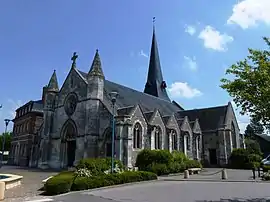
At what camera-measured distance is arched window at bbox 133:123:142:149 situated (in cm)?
2931

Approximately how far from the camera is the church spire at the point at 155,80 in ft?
164

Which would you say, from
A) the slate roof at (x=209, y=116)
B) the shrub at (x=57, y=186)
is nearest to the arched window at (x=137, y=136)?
the shrub at (x=57, y=186)

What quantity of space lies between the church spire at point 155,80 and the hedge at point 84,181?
31043mm

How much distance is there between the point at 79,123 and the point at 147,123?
808 centimetres

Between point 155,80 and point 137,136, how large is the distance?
71.9 feet

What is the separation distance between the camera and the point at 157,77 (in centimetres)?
5028

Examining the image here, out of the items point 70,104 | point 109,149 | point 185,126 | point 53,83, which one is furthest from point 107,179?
point 53,83

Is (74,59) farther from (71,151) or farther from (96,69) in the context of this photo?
(71,151)

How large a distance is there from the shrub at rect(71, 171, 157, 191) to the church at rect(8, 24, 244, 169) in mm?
6649

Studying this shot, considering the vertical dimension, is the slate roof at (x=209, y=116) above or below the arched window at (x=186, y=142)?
above

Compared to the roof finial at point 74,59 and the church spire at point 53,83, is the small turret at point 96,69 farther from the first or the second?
the church spire at point 53,83

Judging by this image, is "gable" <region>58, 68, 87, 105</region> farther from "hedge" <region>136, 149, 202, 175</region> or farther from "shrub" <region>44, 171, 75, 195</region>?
"shrub" <region>44, 171, 75, 195</region>

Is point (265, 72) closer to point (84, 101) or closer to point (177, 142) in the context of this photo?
point (84, 101)

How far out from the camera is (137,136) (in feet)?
98.0
